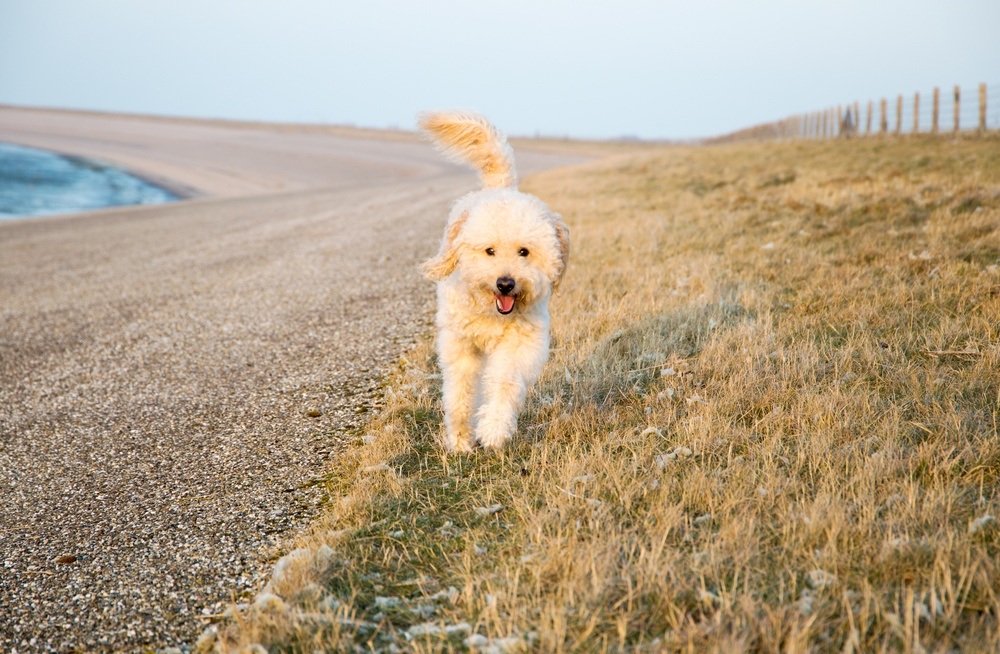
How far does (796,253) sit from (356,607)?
23.9 ft

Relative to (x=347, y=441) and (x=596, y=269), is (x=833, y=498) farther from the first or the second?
(x=596, y=269)

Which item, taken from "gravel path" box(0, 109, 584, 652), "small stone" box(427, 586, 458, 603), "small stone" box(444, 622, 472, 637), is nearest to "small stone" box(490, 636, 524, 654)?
"small stone" box(444, 622, 472, 637)

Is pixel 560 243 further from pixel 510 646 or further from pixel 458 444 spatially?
pixel 510 646

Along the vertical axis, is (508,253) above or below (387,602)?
above

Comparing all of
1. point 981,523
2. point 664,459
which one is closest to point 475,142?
point 664,459

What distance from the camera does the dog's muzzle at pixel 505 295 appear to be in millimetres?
4434

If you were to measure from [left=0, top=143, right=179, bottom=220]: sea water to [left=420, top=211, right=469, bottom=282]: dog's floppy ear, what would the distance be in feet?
95.4

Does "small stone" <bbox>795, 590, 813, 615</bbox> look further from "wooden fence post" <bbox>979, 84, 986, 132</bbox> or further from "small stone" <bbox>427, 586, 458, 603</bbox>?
"wooden fence post" <bbox>979, 84, 986, 132</bbox>

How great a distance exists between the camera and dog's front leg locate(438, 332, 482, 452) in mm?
4594

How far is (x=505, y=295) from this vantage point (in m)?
4.48

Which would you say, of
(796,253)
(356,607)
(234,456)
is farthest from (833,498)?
(796,253)

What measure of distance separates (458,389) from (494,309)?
1.83ft

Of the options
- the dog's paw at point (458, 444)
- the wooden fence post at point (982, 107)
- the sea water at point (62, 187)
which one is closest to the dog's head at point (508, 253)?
the dog's paw at point (458, 444)

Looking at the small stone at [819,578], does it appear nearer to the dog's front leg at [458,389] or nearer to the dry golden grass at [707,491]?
the dry golden grass at [707,491]
